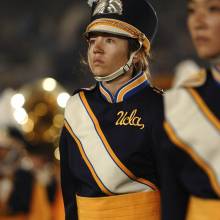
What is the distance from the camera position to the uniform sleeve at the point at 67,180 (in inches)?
139

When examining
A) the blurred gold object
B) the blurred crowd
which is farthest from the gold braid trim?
the blurred gold object

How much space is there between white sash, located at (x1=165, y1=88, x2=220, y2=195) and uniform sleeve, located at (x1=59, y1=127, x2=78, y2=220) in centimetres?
97

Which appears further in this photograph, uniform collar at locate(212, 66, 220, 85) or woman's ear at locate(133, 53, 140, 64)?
woman's ear at locate(133, 53, 140, 64)

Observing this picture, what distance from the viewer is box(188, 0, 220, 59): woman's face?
100 inches

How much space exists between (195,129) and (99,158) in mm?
836

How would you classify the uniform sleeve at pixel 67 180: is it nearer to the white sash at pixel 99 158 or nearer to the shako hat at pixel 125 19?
the white sash at pixel 99 158

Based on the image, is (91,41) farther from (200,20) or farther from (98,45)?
(200,20)

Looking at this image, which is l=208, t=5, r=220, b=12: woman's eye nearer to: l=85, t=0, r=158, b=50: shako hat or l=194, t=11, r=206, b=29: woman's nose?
l=194, t=11, r=206, b=29: woman's nose

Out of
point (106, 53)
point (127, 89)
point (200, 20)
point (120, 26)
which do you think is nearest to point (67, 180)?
point (127, 89)

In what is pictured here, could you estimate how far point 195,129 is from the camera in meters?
2.56

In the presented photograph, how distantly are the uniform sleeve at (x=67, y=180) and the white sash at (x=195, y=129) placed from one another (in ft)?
3.18

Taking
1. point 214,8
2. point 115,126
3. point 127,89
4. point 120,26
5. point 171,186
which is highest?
point 120,26

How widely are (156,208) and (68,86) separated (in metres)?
11.8

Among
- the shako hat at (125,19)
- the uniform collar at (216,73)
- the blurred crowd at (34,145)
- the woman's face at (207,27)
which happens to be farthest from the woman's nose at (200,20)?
the blurred crowd at (34,145)
